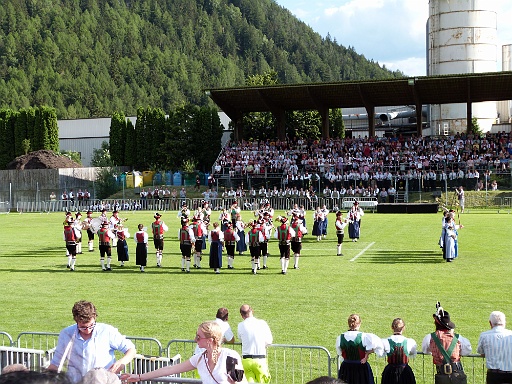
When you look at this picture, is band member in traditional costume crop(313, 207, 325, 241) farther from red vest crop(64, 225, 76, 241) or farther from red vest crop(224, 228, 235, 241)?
red vest crop(64, 225, 76, 241)

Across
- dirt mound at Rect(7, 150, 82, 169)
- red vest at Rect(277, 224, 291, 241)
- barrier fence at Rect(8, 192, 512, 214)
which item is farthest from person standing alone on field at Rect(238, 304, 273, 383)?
dirt mound at Rect(7, 150, 82, 169)

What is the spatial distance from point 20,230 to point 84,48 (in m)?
155

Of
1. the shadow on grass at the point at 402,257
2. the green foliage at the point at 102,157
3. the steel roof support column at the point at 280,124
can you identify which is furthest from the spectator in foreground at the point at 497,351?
the green foliage at the point at 102,157

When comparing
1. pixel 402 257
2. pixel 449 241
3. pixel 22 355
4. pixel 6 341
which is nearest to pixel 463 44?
pixel 402 257

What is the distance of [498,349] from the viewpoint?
28.6ft

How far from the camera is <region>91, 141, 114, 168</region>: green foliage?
3162 inches

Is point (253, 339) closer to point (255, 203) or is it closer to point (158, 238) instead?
point (158, 238)

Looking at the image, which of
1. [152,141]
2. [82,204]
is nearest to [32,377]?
[82,204]

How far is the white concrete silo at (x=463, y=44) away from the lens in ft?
242

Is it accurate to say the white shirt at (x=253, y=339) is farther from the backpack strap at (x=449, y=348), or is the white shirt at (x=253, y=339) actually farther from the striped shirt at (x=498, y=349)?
the striped shirt at (x=498, y=349)

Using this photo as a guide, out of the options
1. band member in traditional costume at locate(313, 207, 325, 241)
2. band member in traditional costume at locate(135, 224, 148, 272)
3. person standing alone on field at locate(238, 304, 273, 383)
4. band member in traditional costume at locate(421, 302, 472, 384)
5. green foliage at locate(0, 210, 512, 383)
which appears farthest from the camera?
band member in traditional costume at locate(313, 207, 325, 241)

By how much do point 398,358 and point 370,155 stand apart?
48.8 metres

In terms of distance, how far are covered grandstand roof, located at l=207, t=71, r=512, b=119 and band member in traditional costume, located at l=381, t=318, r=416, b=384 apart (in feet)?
153

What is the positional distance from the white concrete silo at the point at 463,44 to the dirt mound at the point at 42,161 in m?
36.5
